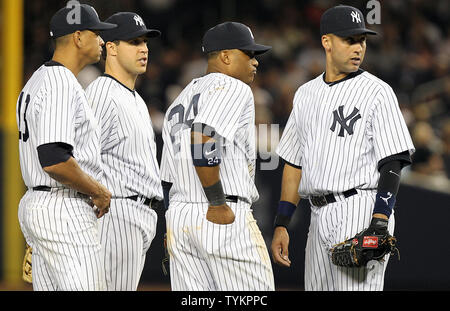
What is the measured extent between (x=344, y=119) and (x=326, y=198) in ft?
1.32

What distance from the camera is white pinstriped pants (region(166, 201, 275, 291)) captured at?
155 inches

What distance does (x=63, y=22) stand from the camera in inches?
161

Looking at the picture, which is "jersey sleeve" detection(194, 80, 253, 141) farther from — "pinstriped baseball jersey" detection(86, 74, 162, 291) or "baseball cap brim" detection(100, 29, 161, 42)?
"baseball cap brim" detection(100, 29, 161, 42)

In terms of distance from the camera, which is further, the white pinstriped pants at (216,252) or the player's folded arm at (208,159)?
the white pinstriped pants at (216,252)

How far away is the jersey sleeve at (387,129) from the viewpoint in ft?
12.9

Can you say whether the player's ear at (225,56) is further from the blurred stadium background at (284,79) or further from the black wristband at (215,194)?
the blurred stadium background at (284,79)

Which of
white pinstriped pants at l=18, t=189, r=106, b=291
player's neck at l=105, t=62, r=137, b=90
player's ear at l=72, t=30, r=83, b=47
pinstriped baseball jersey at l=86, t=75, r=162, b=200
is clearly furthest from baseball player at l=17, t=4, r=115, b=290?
player's neck at l=105, t=62, r=137, b=90

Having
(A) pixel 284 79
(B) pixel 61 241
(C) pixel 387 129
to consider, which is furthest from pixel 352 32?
(A) pixel 284 79

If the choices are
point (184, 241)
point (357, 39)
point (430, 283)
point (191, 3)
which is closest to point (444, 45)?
point (191, 3)

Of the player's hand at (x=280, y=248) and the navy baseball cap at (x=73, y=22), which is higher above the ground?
the navy baseball cap at (x=73, y=22)

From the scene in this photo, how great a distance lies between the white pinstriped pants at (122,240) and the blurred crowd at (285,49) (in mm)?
3888

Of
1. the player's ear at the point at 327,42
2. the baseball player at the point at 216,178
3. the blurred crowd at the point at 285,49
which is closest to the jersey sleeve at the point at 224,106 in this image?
the baseball player at the point at 216,178

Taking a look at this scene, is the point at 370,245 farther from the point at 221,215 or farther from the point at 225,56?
the point at 225,56
